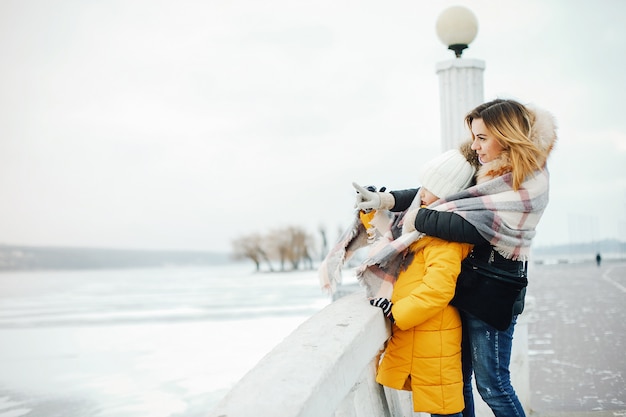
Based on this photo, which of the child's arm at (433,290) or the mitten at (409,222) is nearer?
the child's arm at (433,290)

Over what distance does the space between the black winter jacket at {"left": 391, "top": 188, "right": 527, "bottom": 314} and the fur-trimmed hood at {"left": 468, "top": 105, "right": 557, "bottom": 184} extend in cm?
29

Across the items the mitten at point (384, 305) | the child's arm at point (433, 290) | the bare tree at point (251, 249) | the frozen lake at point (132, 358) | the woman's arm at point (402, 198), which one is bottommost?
the bare tree at point (251, 249)

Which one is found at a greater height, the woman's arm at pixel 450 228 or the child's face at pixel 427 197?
the child's face at pixel 427 197

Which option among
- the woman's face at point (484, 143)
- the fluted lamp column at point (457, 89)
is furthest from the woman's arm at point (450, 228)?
the fluted lamp column at point (457, 89)

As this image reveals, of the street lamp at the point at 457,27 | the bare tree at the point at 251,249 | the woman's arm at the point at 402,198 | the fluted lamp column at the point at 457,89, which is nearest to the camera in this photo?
the woman's arm at the point at 402,198

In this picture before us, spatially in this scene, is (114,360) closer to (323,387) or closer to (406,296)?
(406,296)

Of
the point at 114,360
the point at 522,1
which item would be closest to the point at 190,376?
the point at 114,360

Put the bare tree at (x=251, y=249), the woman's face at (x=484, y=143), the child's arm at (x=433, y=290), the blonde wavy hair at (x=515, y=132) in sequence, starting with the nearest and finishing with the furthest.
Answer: the child's arm at (x=433, y=290), the blonde wavy hair at (x=515, y=132), the woman's face at (x=484, y=143), the bare tree at (x=251, y=249)

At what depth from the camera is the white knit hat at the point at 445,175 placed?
232 centimetres

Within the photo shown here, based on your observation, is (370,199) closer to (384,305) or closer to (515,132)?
(384,305)

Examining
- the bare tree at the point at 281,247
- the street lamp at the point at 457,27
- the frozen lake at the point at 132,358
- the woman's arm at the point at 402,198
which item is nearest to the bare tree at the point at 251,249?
the bare tree at the point at 281,247

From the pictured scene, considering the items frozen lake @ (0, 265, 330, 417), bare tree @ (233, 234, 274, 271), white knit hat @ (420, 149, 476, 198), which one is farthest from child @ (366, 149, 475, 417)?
bare tree @ (233, 234, 274, 271)

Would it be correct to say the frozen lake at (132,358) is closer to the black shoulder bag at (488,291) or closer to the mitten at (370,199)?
the mitten at (370,199)

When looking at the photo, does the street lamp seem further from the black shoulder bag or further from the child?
the black shoulder bag
